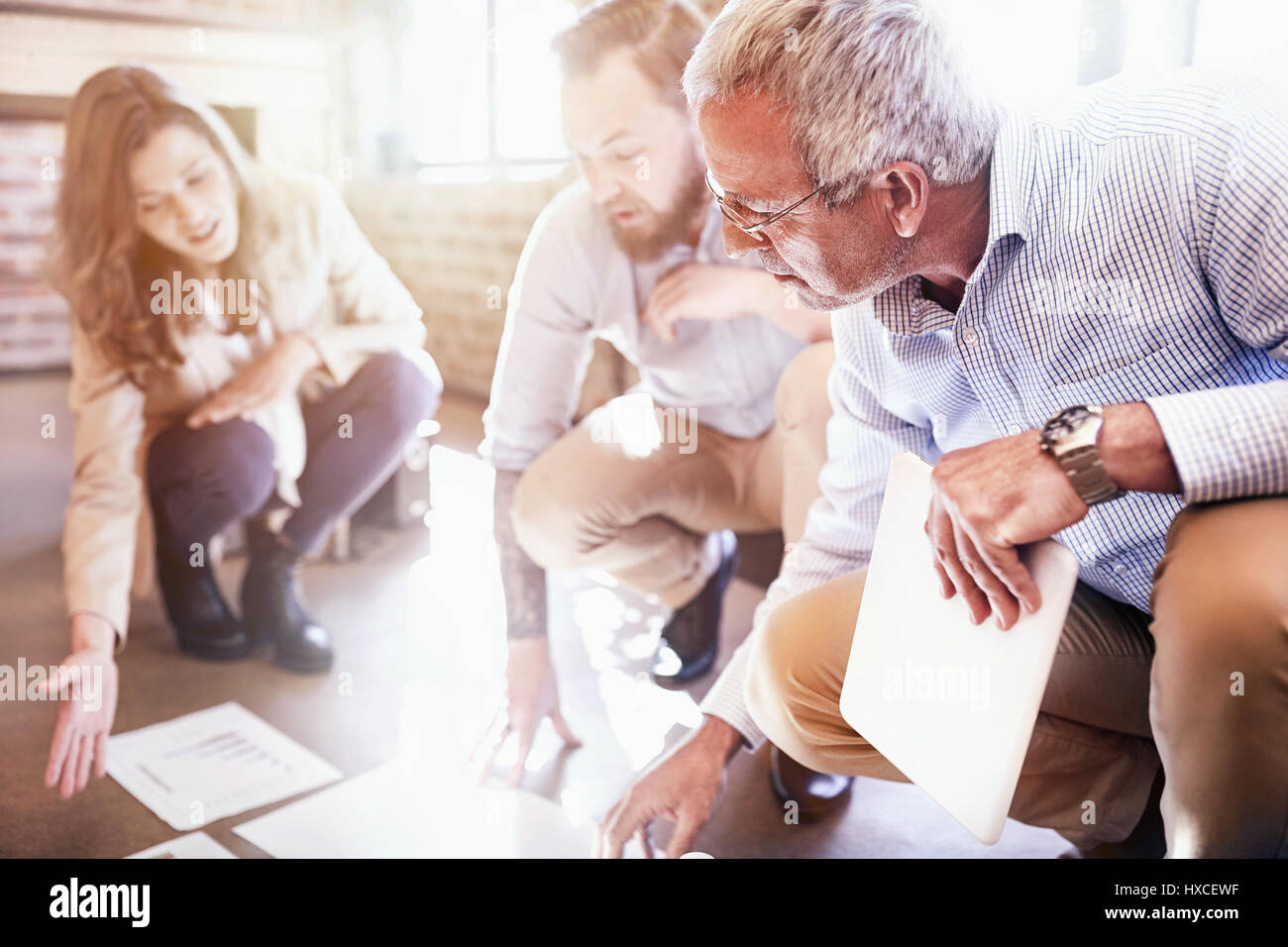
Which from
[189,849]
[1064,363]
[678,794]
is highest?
[1064,363]

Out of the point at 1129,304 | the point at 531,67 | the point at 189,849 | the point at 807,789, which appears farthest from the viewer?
the point at 531,67

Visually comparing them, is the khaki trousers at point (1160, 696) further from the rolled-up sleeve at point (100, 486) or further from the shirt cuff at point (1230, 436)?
the rolled-up sleeve at point (100, 486)

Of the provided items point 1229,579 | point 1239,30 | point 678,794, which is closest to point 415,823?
point 678,794

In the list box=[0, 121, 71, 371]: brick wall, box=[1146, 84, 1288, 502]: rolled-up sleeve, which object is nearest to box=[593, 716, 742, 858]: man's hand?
box=[1146, 84, 1288, 502]: rolled-up sleeve

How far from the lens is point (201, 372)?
57.5 inches

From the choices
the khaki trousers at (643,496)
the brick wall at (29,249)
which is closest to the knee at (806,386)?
the khaki trousers at (643,496)

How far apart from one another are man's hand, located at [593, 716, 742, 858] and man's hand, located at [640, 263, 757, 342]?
0.55 m

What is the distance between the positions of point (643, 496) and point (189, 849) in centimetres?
74

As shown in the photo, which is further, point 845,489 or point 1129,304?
point 845,489

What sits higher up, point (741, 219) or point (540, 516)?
point (741, 219)

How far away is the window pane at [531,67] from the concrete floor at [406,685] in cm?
40

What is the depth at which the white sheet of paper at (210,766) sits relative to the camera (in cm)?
129

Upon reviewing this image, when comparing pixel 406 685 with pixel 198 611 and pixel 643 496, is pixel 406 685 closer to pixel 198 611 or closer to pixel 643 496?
pixel 198 611

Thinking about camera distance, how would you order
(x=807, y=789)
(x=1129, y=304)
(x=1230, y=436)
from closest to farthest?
(x=1230, y=436) → (x=1129, y=304) → (x=807, y=789)
